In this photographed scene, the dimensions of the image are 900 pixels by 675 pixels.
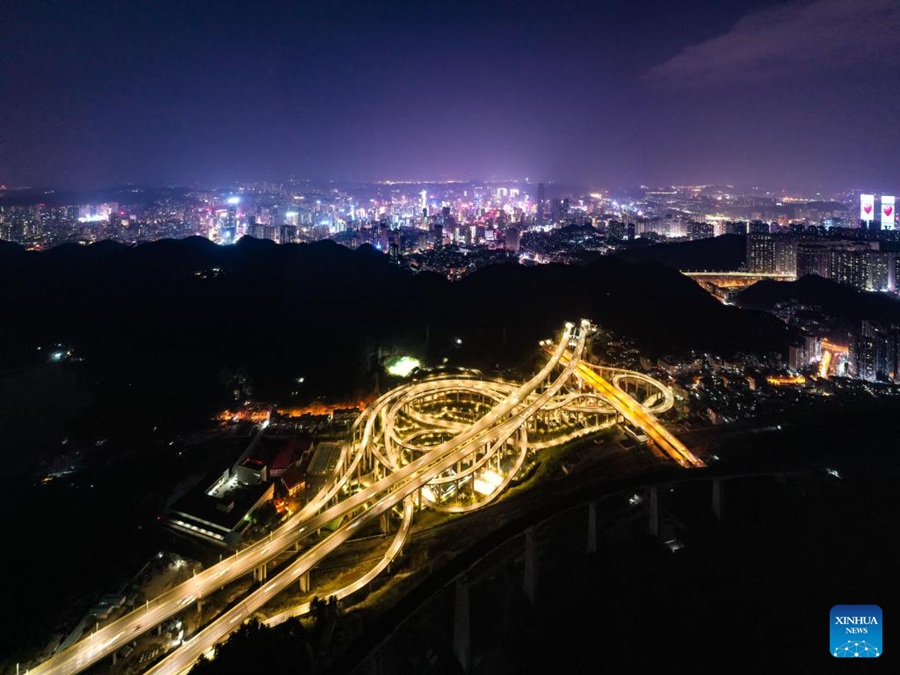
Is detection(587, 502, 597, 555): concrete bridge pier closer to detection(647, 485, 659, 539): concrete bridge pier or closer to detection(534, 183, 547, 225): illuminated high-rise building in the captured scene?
detection(647, 485, 659, 539): concrete bridge pier

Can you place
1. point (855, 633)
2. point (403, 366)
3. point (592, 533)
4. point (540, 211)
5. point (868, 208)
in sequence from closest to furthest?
1. point (855, 633)
2. point (592, 533)
3. point (403, 366)
4. point (868, 208)
5. point (540, 211)

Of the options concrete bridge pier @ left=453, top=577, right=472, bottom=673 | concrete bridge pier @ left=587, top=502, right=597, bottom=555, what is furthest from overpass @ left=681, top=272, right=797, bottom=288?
concrete bridge pier @ left=453, top=577, right=472, bottom=673

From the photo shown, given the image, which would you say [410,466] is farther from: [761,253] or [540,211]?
[540,211]

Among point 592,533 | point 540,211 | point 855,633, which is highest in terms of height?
point 540,211

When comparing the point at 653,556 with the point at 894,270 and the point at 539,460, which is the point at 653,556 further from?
the point at 894,270

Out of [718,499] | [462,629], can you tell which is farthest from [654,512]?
[462,629]

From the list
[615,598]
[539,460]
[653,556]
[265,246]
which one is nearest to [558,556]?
[615,598]
